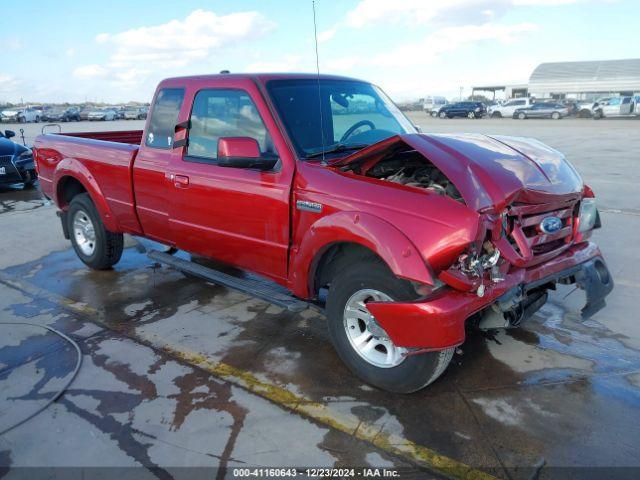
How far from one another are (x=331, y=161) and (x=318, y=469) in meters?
1.99

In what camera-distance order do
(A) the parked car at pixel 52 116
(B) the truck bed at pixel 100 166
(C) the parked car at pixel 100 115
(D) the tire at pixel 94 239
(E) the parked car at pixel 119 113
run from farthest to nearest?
(E) the parked car at pixel 119 113 → (C) the parked car at pixel 100 115 → (A) the parked car at pixel 52 116 → (D) the tire at pixel 94 239 → (B) the truck bed at pixel 100 166

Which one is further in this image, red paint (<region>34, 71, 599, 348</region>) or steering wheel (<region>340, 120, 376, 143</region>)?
steering wheel (<region>340, 120, 376, 143</region>)

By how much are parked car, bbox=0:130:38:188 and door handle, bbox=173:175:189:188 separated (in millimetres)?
8242

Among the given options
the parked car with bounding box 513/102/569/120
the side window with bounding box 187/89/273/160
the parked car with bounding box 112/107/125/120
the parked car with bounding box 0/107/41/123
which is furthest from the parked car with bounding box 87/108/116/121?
the side window with bounding box 187/89/273/160

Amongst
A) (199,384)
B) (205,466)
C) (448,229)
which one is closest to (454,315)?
(448,229)

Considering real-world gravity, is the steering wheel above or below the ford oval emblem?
above

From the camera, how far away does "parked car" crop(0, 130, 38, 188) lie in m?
10.8

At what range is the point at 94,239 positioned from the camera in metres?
5.65

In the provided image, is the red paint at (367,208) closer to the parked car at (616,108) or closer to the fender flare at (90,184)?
the fender flare at (90,184)

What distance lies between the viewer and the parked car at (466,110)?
139 feet

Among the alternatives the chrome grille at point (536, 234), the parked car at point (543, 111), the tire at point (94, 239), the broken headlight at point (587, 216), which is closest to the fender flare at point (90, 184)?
the tire at point (94, 239)

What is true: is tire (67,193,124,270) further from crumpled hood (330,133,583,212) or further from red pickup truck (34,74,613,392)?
crumpled hood (330,133,583,212)

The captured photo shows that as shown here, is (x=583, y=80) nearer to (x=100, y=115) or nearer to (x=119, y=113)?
(x=119, y=113)

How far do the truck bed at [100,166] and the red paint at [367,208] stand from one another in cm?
4
